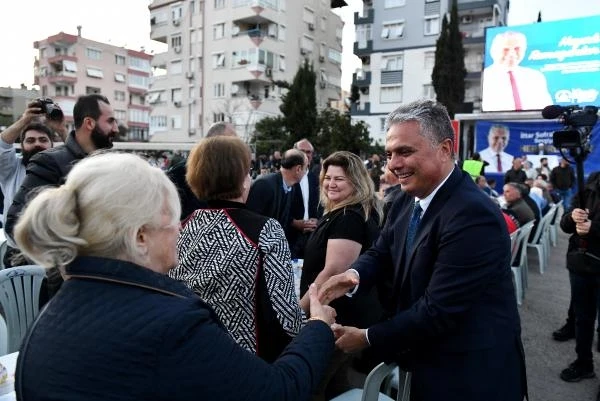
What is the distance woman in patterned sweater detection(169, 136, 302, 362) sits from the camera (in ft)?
6.23

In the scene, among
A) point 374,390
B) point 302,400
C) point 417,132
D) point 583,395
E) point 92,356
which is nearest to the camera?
point 92,356

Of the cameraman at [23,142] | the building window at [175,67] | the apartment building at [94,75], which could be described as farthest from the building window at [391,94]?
the apartment building at [94,75]

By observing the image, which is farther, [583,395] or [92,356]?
[583,395]

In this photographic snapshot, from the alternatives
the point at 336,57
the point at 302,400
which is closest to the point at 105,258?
the point at 302,400

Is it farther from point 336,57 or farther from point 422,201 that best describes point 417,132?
point 336,57

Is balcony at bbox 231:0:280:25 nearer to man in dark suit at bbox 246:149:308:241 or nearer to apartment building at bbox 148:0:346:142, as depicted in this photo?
apartment building at bbox 148:0:346:142

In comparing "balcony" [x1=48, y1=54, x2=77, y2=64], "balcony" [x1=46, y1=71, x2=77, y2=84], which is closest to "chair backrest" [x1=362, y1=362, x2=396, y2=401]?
"balcony" [x1=46, y1=71, x2=77, y2=84]

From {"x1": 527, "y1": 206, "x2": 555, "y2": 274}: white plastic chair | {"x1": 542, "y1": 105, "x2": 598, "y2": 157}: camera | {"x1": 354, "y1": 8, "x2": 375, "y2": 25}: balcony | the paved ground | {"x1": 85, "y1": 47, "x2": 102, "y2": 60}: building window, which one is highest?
{"x1": 85, "y1": 47, "x2": 102, "y2": 60}: building window

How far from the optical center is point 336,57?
49625 millimetres

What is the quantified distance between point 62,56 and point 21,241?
71163 mm

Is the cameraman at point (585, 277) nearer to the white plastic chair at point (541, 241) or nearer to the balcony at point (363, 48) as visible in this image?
the white plastic chair at point (541, 241)

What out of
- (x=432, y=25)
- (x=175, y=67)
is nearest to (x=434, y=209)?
(x=432, y=25)

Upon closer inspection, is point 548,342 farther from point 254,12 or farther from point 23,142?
point 254,12

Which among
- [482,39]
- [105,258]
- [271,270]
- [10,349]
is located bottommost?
[10,349]
